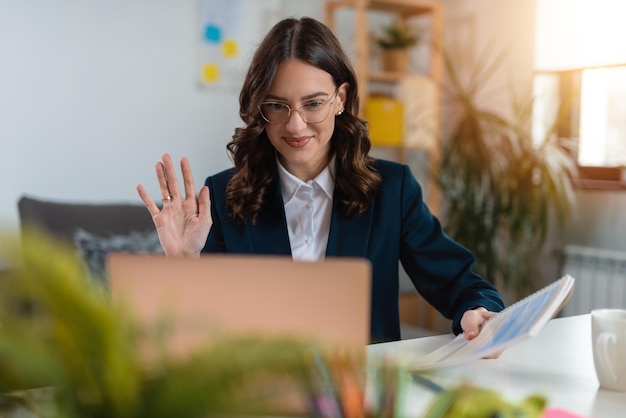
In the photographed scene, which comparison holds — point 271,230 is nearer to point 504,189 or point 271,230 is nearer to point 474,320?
point 474,320

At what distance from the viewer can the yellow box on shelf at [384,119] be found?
13.1 feet

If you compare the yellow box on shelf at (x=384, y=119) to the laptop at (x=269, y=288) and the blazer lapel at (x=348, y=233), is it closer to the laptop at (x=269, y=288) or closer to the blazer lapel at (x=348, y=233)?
the blazer lapel at (x=348, y=233)

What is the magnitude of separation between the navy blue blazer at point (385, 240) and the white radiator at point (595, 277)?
1.85 meters

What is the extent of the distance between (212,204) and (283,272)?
4.08ft

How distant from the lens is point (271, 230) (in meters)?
1.80

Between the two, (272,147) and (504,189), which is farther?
(504,189)

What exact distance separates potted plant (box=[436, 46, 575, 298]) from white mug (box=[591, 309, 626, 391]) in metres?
2.39

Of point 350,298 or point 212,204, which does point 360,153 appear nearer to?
point 212,204

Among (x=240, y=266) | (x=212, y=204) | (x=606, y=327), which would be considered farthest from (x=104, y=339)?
(x=212, y=204)

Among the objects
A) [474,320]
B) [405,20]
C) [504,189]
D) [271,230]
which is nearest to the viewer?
[474,320]

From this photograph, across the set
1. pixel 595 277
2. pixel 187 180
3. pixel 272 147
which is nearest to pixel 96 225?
pixel 272 147

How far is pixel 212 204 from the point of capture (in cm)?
187

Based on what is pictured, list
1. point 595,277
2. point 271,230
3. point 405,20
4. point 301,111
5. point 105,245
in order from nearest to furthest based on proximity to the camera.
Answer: point 301,111, point 271,230, point 105,245, point 595,277, point 405,20

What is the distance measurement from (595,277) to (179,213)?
2438 millimetres
